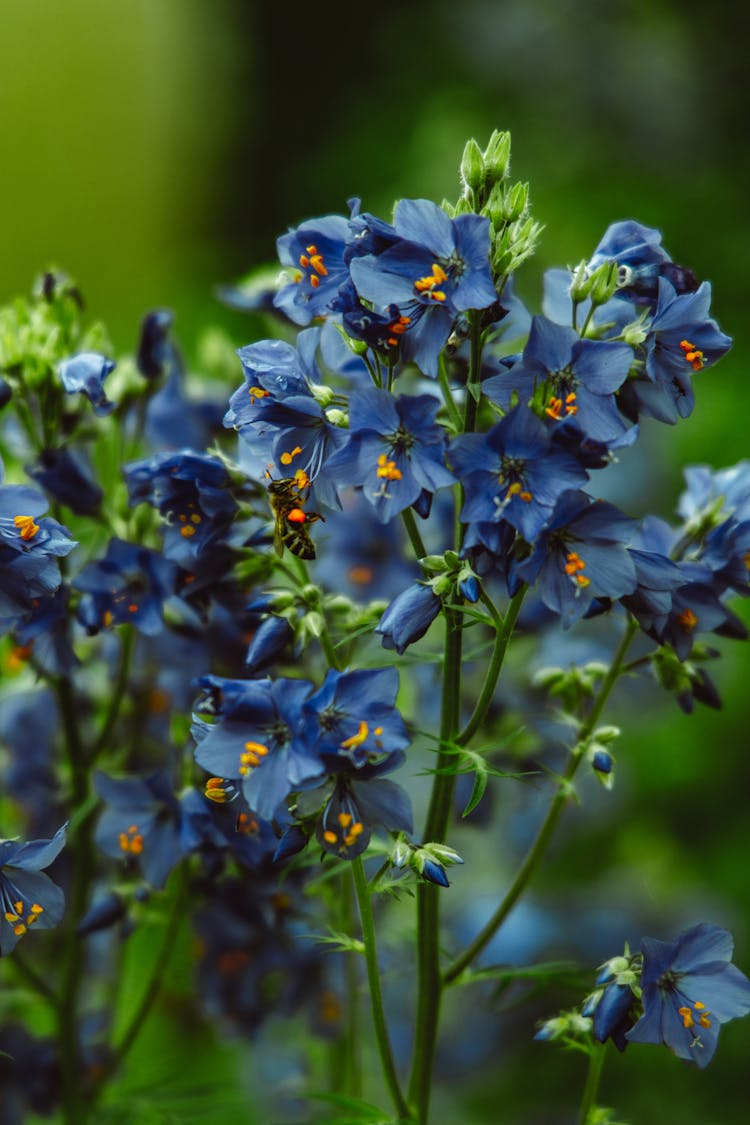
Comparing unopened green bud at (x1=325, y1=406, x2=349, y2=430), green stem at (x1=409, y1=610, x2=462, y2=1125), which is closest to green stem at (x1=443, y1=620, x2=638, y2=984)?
green stem at (x1=409, y1=610, x2=462, y2=1125)

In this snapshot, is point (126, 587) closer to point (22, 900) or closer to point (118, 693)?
point (118, 693)

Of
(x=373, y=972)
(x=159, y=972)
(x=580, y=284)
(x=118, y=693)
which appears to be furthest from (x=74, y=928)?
(x=580, y=284)

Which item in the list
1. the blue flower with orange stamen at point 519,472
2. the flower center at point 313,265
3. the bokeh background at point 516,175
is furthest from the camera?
the bokeh background at point 516,175

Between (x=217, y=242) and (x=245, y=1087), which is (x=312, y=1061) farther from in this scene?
(x=217, y=242)

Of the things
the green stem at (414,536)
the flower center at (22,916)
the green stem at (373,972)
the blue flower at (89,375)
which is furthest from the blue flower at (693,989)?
the blue flower at (89,375)

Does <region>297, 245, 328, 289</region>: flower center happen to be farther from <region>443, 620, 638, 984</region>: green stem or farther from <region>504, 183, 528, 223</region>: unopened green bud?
<region>443, 620, 638, 984</region>: green stem

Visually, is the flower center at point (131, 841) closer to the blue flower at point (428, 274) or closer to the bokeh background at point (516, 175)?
the bokeh background at point (516, 175)

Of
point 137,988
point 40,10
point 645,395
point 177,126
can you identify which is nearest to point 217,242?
point 177,126
